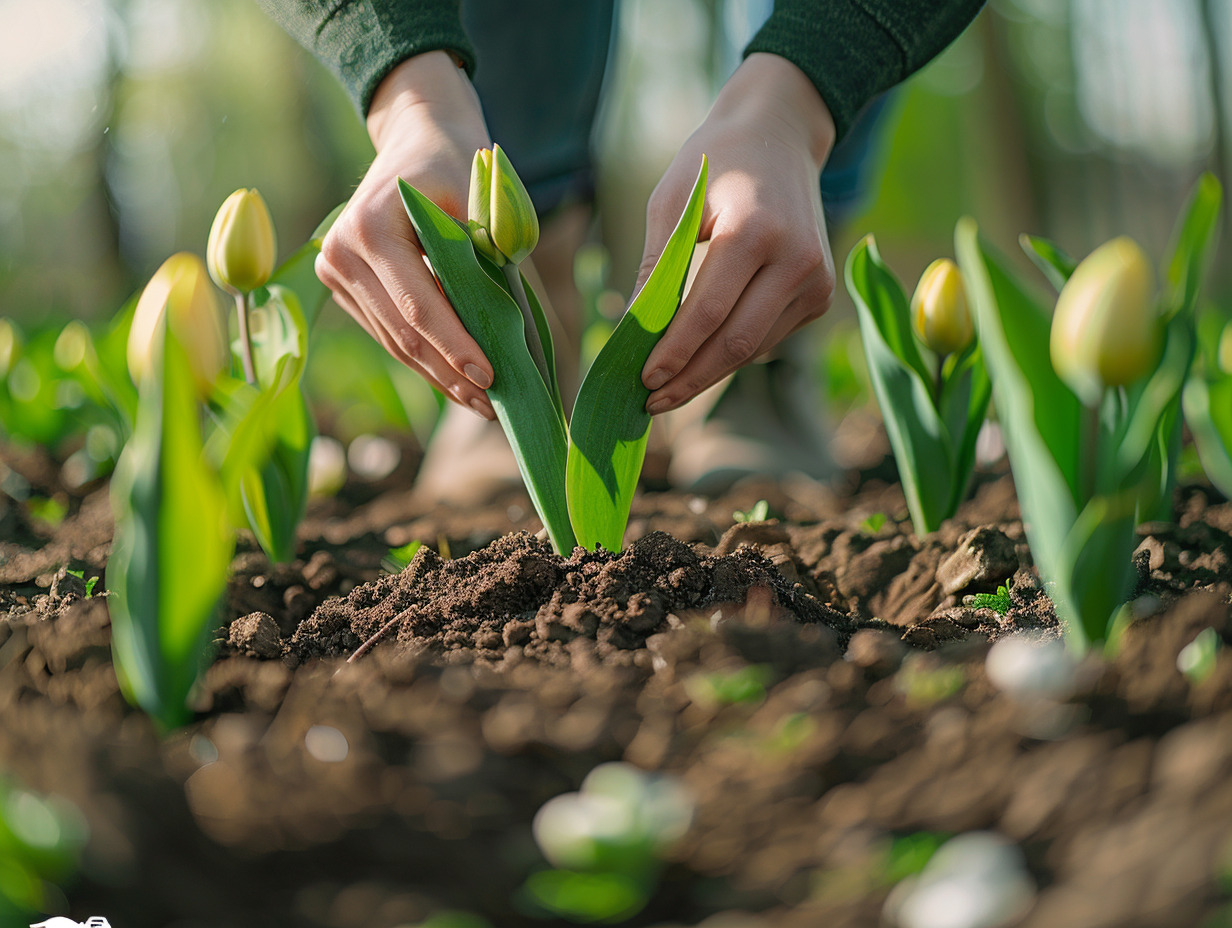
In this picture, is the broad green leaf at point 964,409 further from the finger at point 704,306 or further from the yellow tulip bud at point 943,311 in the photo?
the finger at point 704,306

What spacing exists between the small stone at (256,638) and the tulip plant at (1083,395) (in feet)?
2.54

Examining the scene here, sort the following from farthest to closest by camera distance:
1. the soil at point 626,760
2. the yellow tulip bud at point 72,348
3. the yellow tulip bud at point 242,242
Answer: the yellow tulip bud at point 72,348
the yellow tulip bud at point 242,242
the soil at point 626,760

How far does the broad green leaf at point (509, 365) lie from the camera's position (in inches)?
39.4

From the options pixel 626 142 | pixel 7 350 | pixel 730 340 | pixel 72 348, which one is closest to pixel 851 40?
pixel 730 340

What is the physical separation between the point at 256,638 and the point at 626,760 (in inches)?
19.7

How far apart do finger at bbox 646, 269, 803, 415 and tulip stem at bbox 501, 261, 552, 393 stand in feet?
0.47

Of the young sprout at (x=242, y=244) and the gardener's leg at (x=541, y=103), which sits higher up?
the gardener's leg at (x=541, y=103)

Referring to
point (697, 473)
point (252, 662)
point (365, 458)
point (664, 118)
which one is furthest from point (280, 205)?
point (252, 662)

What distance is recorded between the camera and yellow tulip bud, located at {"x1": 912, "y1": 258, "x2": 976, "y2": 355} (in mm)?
1385

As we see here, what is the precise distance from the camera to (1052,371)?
815mm

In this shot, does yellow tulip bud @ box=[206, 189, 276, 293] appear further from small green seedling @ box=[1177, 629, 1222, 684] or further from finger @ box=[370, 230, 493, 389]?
small green seedling @ box=[1177, 629, 1222, 684]

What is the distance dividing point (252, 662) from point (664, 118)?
12305mm

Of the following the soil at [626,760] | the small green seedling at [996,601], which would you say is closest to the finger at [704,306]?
the soil at [626,760]

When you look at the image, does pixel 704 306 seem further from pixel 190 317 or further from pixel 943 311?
pixel 190 317
